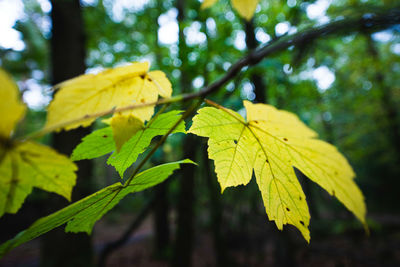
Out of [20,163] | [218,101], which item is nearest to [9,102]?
[20,163]

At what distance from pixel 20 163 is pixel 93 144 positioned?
247 millimetres

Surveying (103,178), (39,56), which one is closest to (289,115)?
(39,56)

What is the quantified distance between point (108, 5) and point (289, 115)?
6652 mm

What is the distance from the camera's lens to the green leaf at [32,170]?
0.29 metres

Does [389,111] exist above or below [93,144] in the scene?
above

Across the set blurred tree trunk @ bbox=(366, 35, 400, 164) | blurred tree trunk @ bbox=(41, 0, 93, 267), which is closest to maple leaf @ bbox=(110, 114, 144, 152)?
blurred tree trunk @ bbox=(41, 0, 93, 267)

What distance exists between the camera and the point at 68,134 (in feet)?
8.04

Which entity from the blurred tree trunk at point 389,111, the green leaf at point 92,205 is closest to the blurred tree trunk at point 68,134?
the green leaf at point 92,205

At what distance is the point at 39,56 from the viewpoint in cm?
468

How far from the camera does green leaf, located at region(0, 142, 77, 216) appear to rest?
0.97ft

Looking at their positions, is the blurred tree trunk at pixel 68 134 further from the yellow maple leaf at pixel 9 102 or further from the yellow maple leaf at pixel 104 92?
the yellow maple leaf at pixel 9 102

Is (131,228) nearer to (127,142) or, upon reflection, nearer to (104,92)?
(127,142)

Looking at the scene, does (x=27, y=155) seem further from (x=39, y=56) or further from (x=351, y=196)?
(x=39, y=56)

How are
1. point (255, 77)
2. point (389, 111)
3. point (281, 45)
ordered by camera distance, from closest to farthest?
point (281, 45) → point (255, 77) → point (389, 111)
